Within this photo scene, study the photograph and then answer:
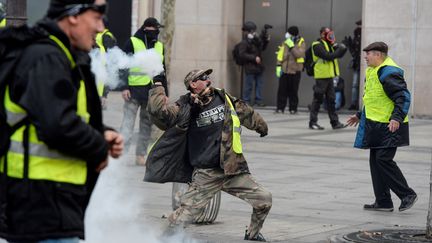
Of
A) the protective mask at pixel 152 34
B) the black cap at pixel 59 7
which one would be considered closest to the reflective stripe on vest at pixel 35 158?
the black cap at pixel 59 7

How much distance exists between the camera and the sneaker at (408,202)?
35.3ft

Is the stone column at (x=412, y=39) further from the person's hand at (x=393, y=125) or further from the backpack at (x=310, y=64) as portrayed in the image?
the person's hand at (x=393, y=125)

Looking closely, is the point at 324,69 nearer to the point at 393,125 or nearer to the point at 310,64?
the point at 310,64

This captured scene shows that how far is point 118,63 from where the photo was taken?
363 inches

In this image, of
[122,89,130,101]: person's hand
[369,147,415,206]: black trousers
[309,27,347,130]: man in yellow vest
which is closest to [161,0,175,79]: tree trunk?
[122,89,130,101]: person's hand

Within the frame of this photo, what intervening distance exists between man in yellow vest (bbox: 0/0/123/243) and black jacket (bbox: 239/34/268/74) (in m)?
19.2

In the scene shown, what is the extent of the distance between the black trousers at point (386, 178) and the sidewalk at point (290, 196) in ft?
0.68

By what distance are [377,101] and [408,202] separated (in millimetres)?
1049

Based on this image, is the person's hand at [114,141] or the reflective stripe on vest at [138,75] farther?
the reflective stripe on vest at [138,75]

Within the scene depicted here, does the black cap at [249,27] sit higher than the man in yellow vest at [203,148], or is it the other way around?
the black cap at [249,27]

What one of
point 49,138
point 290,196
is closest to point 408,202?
point 290,196

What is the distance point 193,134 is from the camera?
873 centimetres

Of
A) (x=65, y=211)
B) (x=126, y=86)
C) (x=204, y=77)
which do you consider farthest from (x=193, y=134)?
(x=126, y=86)

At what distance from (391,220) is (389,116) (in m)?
1.08
